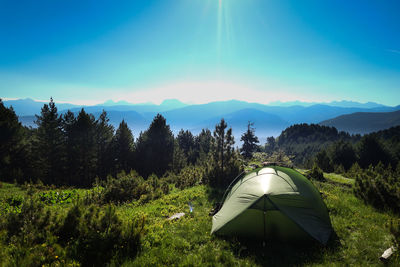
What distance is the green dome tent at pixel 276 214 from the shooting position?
7184 millimetres

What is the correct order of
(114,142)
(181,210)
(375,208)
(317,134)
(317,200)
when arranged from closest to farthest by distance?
(317,200) < (375,208) < (181,210) < (114,142) < (317,134)

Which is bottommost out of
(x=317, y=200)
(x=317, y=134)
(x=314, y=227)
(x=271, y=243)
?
(x=317, y=134)

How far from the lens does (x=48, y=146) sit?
3112 centimetres

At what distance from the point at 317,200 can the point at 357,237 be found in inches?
72.2

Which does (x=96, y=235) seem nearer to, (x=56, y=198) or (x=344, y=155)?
(x=56, y=198)

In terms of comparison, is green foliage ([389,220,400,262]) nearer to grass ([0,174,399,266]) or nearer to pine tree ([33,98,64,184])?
grass ([0,174,399,266])

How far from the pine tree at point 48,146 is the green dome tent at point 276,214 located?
33454mm

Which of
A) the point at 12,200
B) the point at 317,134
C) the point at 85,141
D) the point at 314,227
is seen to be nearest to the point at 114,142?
the point at 85,141

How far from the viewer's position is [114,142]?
1638 inches

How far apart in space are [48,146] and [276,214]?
3748 centimetres

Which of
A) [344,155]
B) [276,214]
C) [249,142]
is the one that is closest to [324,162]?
[344,155]

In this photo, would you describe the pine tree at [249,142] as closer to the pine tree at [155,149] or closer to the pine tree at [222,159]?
the pine tree at [155,149]

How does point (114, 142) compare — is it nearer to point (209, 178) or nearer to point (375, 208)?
point (209, 178)

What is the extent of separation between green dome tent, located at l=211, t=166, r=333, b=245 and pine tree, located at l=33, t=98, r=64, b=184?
110 ft
